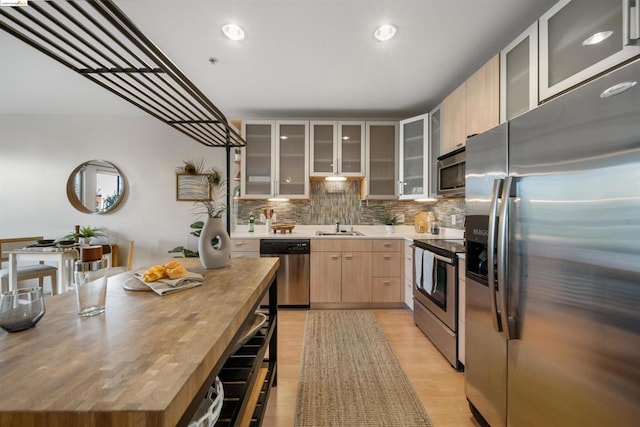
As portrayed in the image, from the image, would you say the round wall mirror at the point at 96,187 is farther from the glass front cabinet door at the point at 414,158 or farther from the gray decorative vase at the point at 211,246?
the glass front cabinet door at the point at 414,158

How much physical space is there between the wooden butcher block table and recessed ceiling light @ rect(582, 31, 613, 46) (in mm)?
1870

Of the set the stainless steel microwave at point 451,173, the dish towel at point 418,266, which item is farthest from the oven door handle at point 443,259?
the stainless steel microwave at point 451,173

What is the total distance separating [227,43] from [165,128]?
7.79 feet

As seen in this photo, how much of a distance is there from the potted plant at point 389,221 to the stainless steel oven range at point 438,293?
859 mm

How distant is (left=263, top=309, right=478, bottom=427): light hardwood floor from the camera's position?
5.25 feet

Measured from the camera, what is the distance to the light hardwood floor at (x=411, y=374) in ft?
5.25

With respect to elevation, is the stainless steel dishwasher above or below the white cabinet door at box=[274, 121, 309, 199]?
below

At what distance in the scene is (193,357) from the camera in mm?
551

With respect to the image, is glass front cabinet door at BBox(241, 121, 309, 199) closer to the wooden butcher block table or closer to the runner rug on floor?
the runner rug on floor

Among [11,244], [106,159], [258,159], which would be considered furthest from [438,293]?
[11,244]

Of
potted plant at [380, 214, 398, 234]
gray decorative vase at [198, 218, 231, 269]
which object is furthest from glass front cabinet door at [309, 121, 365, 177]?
gray decorative vase at [198, 218, 231, 269]

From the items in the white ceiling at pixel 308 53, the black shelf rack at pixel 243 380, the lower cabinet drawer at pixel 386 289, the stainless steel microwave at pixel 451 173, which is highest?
the white ceiling at pixel 308 53

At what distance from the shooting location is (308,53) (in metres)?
2.28

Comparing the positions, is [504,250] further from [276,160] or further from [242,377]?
[276,160]
